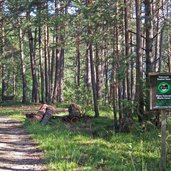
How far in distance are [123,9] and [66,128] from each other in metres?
5.02

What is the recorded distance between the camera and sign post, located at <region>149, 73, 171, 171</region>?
8.44 meters

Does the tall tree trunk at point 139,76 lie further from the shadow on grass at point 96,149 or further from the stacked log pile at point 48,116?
the stacked log pile at point 48,116

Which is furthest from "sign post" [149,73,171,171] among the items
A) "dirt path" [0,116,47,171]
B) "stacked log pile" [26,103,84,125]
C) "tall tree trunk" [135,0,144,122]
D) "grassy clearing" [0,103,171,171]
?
"stacked log pile" [26,103,84,125]

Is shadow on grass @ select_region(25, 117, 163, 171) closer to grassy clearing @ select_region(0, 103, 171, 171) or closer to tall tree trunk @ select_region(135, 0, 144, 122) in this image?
grassy clearing @ select_region(0, 103, 171, 171)

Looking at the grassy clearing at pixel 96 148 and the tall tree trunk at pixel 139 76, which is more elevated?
the tall tree trunk at pixel 139 76

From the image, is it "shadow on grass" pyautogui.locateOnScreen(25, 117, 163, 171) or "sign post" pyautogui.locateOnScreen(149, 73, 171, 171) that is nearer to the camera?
"sign post" pyautogui.locateOnScreen(149, 73, 171, 171)

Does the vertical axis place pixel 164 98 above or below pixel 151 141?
above

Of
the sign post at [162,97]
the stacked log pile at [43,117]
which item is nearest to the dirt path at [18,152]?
the stacked log pile at [43,117]

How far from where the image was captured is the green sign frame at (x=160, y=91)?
845 centimetres

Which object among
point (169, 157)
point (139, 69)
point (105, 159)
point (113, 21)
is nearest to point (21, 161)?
point (105, 159)

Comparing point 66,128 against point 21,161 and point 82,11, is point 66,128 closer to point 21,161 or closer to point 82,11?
point 82,11

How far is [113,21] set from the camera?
15.9 m

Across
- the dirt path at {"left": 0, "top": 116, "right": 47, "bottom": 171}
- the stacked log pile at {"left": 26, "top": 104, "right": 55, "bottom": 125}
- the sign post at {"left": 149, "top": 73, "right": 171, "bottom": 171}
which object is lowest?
the dirt path at {"left": 0, "top": 116, "right": 47, "bottom": 171}

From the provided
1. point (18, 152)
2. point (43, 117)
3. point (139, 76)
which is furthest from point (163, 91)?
point (43, 117)
